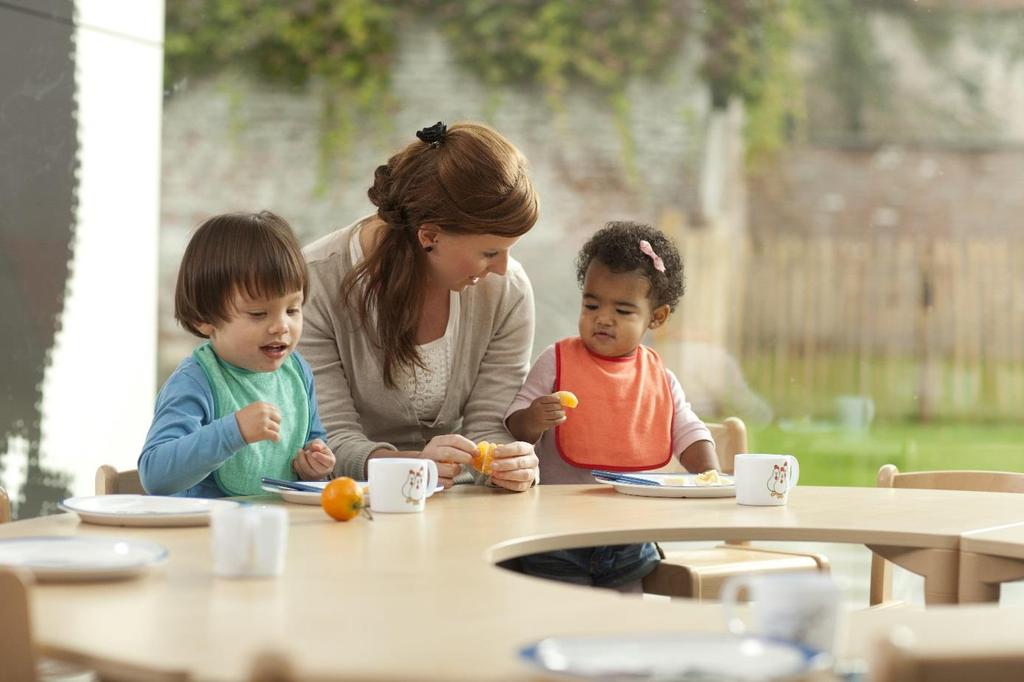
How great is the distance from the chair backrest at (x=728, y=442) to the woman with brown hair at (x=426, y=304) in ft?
1.74

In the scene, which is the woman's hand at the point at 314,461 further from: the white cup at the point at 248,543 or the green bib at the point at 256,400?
the white cup at the point at 248,543

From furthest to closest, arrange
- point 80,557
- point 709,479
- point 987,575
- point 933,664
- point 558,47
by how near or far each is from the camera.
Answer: point 558,47
point 709,479
point 987,575
point 80,557
point 933,664

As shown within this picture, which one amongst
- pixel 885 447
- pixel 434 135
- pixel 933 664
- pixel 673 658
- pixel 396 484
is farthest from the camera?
pixel 885 447

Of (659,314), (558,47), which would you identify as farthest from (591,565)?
(558,47)

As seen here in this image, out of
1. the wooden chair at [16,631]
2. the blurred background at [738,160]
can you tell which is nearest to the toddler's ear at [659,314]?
the wooden chair at [16,631]

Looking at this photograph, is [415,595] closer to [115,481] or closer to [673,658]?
[673,658]

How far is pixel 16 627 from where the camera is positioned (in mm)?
1218

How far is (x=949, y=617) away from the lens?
4.50 ft

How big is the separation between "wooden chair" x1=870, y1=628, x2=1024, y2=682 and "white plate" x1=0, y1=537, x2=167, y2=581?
884 mm

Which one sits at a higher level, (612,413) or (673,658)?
(612,413)

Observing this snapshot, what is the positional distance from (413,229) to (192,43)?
11.7 feet

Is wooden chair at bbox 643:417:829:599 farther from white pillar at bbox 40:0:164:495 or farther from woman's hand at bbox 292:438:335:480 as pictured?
white pillar at bbox 40:0:164:495

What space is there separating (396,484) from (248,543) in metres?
0.57

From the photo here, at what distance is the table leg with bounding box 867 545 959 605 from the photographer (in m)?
1.96
